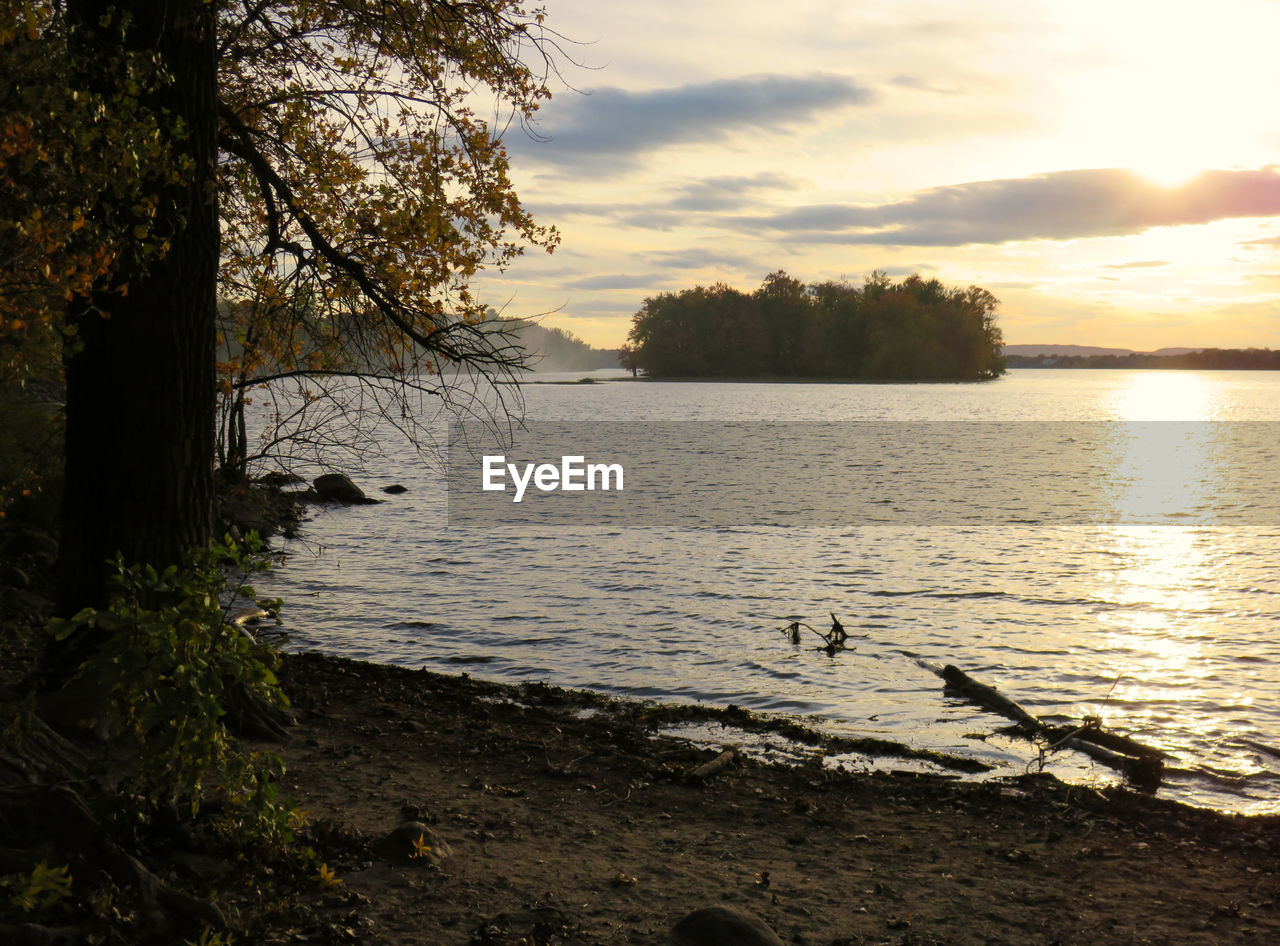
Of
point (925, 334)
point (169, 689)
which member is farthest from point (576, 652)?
point (925, 334)

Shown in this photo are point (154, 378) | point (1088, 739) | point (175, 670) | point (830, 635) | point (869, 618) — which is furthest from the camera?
point (869, 618)

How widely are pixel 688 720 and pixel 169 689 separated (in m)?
8.58

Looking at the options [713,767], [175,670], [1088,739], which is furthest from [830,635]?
[175,670]

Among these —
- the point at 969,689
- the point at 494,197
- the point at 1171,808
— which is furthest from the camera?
the point at 969,689

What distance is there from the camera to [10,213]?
6.00m

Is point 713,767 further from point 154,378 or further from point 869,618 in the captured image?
point 869,618

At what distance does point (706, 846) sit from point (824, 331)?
572 feet

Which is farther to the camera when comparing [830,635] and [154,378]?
[830,635]

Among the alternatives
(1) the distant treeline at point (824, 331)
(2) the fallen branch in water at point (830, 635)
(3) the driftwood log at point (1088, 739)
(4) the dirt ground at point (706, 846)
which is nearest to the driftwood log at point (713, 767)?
(4) the dirt ground at point (706, 846)

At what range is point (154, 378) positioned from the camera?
26.5ft

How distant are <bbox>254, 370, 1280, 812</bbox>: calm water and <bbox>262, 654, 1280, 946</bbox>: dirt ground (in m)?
1.71

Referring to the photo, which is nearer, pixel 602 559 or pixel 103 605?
pixel 103 605

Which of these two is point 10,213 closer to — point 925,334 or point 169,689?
point 169,689

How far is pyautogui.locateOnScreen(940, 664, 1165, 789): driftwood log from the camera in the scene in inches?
434
